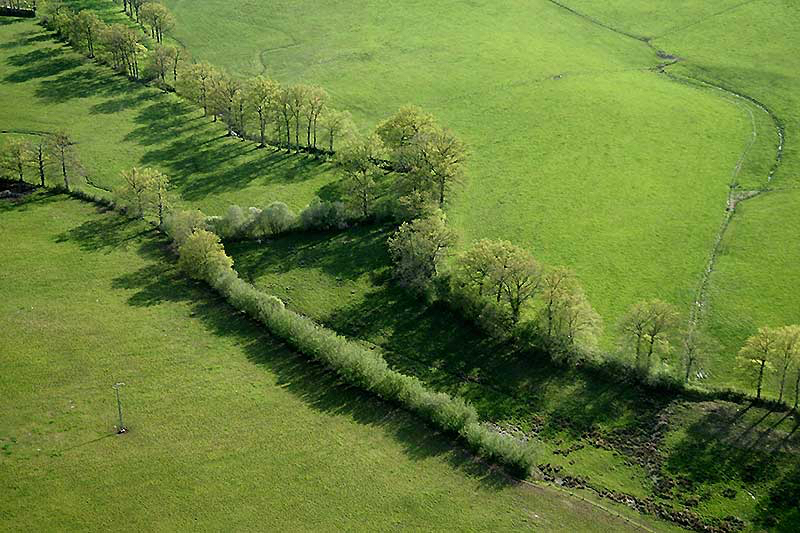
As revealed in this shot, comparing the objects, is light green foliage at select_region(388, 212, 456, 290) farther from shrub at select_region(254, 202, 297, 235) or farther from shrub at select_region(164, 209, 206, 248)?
shrub at select_region(164, 209, 206, 248)

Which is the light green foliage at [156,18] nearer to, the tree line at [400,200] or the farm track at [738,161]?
the tree line at [400,200]

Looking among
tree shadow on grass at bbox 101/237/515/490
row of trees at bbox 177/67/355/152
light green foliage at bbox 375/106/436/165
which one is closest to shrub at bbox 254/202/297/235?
tree shadow on grass at bbox 101/237/515/490

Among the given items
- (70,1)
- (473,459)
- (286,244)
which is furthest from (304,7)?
(473,459)

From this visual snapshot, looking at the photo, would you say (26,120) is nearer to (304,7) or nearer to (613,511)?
(304,7)

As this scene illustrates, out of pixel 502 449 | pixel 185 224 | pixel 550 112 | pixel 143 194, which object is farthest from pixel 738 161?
pixel 143 194

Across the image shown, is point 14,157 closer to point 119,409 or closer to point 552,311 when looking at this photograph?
point 119,409

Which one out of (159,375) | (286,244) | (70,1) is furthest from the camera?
(70,1)
